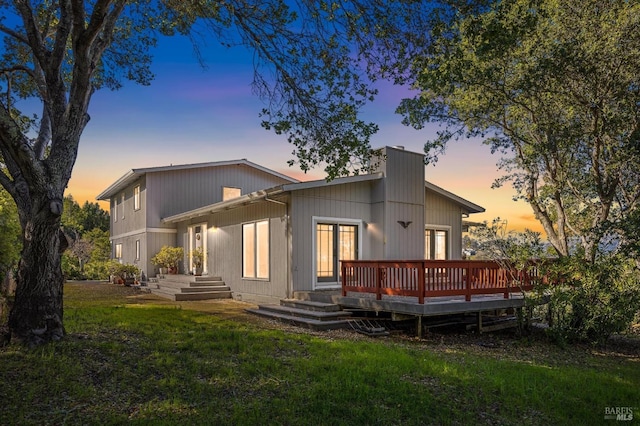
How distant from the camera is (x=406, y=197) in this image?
13422 millimetres

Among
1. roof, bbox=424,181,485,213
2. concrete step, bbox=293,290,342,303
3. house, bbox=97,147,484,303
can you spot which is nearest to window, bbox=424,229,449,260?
house, bbox=97,147,484,303

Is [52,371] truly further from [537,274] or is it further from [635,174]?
[635,174]

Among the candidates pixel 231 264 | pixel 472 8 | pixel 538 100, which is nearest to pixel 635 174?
pixel 538 100

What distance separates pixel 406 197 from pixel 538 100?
4650 mm

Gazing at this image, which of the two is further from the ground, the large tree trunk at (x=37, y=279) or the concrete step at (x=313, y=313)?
the large tree trunk at (x=37, y=279)

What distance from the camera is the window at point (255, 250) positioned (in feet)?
42.4

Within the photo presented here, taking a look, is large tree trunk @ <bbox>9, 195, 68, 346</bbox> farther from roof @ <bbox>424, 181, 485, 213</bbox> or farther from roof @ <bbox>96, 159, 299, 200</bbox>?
roof @ <bbox>96, 159, 299, 200</bbox>

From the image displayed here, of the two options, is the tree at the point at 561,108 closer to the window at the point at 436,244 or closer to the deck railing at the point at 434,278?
the deck railing at the point at 434,278

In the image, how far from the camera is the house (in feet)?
38.6

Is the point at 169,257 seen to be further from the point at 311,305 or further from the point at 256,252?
the point at 311,305

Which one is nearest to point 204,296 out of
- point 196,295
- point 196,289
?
point 196,295

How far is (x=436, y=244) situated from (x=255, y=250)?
6.18m

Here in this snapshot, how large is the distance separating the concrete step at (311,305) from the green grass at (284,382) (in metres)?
2.19

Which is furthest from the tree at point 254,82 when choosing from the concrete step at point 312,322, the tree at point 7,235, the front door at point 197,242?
the front door at point 197,242
